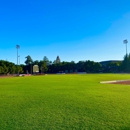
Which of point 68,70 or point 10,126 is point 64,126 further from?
point 68,70

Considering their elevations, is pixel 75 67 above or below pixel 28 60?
below

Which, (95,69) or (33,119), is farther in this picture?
(95,69)

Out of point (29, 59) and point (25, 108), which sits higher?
point (29, 59)

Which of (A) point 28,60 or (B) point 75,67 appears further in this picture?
(B) point 75,67

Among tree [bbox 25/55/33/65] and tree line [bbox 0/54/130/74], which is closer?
tree line [bbox 0/54/130/74]

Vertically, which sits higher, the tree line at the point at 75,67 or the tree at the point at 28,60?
the tree at the point at 28,60

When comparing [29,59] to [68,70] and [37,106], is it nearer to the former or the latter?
[68,70]

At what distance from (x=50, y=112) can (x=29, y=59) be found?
86632 millimetres

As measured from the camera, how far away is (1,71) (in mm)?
61281

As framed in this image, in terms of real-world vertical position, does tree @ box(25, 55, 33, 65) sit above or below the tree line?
above

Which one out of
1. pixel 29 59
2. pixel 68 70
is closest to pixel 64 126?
pixel 29 59

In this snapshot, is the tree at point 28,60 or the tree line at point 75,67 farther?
the tree at point 28,60

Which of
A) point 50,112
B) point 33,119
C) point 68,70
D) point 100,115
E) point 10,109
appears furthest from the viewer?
point 68,70

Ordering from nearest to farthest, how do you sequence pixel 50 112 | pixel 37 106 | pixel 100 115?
pixel 100 115, pixel 50 112, pixel 37 106
